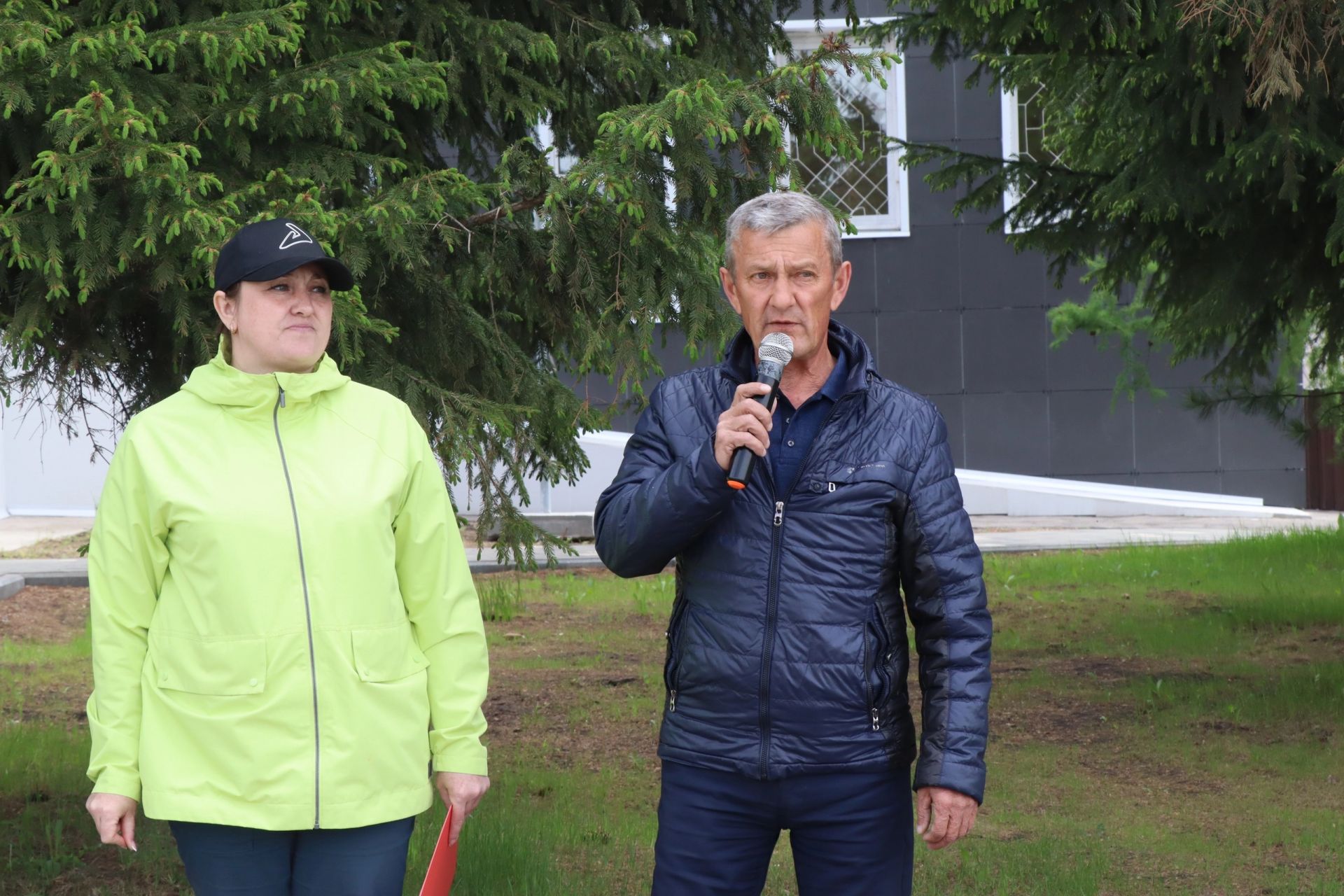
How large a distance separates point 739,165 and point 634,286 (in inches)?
20.8

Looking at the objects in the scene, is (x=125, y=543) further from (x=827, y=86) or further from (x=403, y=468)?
(x=827, y=86)

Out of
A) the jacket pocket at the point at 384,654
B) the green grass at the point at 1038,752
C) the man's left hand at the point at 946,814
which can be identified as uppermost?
the jacket pocket at the point at 384,654

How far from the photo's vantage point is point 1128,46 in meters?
6.00

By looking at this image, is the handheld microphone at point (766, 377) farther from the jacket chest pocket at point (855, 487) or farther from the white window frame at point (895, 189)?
the white window frame at point (895, 189)

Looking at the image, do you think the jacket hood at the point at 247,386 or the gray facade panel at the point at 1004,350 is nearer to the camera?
the jacket hood at the point at 247,386

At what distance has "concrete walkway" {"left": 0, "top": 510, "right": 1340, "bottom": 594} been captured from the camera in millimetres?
13539

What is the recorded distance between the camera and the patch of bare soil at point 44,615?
10.9 metres

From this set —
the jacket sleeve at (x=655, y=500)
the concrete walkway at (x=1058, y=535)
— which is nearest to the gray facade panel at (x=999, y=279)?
the concrete walkway at (x=1058, y=535)

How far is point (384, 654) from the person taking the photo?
9.14 ft

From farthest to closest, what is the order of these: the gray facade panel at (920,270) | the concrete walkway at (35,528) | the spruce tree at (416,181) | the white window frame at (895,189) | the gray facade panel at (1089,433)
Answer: the gray facade panel at (1089,433), the gray facade panel at (920,270), the white window frame at (895,189), the concrete walkway at (35,528), the spruce tree at (416,181)

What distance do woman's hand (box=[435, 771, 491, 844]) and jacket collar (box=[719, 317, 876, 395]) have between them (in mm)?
966

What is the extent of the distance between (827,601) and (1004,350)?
19065mm

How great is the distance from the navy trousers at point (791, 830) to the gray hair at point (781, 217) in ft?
3.38

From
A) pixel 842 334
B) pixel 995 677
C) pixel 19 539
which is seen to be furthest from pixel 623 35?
pixel 19 539
